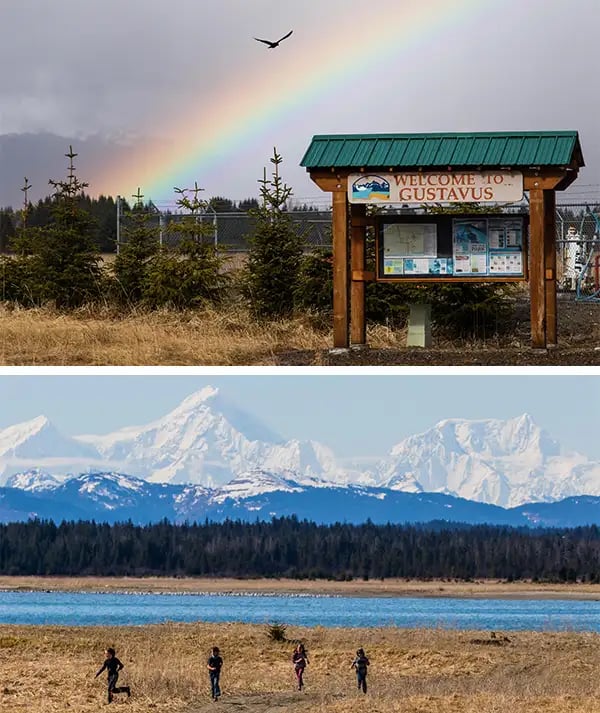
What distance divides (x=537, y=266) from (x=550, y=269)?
453 millimetres

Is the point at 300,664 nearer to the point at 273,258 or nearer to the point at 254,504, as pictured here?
the point at 273,258

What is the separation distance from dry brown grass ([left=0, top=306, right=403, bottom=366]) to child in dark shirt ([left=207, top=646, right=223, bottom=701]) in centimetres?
405

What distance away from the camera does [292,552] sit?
107 ft

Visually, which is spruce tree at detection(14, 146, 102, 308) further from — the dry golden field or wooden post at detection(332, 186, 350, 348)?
wooden post at detection(332, 186, 350, 348)

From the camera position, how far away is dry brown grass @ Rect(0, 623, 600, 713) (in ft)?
44.3

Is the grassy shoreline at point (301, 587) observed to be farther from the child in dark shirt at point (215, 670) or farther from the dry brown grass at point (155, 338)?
the child in dark shirt at point (215, 670)

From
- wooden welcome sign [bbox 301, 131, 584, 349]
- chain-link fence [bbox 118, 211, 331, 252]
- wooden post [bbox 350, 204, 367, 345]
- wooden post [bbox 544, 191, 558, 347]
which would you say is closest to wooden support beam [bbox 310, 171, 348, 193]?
wooden welcome sign [bbox 301, 131, 584, 349]

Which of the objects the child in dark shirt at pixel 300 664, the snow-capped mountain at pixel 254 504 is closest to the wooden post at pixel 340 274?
the child in dark shirt at pixel 300 664

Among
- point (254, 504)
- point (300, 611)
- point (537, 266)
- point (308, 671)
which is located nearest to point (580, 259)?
point (300, 611)

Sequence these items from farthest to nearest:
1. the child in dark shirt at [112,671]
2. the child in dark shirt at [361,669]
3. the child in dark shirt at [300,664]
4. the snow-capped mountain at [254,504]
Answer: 1. the snow-capped mountain at [254,504]
2. the child in dark shirt at [300,664]
3. the child in dark shirt at [361,669]
4. the child in dark shirt at [112,671]

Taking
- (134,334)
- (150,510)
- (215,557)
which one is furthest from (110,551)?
(150,510)

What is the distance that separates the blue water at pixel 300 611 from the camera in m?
20.9

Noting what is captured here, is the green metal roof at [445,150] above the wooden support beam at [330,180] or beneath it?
above

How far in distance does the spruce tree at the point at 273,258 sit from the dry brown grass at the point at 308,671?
4.90 meters
